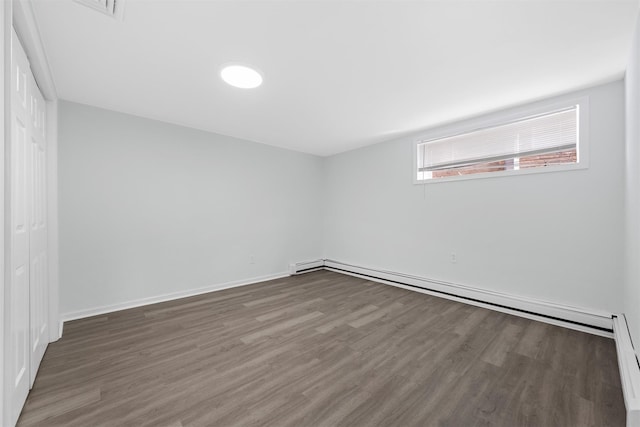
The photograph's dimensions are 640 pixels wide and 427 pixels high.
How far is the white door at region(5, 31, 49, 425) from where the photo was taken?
129 cm

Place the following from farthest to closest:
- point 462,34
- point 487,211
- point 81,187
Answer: point 487,211 → point 81,187 → point 462,34

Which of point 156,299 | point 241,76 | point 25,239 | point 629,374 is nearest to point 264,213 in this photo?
point 156,299

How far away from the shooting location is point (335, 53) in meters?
1.87

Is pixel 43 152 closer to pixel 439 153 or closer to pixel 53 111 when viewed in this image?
pixel 53 111

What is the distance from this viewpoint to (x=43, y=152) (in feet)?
7.06

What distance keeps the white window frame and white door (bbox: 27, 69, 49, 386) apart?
13.6ft

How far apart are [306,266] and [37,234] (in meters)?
3.68

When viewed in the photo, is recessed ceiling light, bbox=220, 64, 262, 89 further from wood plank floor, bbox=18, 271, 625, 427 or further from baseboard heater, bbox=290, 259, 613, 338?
baseboard heater, bbox=290, 259, 613, 338

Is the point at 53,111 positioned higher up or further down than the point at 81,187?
higher up

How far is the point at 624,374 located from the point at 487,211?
1.87 meters

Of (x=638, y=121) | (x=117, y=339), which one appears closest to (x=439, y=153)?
(x=638, y=121)

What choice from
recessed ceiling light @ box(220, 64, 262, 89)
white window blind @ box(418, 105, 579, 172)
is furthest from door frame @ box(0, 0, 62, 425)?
white window blind @ box(418, 105, 579, 172)

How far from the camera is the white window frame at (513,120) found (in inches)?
97.4

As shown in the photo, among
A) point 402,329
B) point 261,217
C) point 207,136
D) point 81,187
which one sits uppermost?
point 207,136
